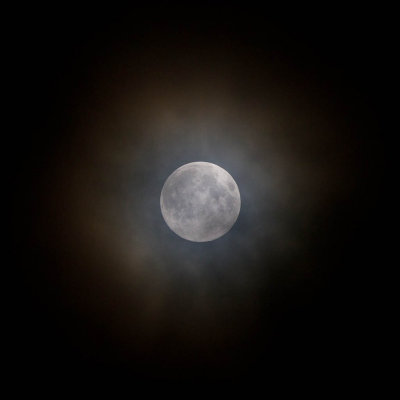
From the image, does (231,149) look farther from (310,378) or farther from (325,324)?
(310,378)

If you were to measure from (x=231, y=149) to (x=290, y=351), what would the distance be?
8.62 feet

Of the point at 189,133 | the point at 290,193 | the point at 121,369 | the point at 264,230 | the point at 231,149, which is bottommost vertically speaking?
the point at 121,369

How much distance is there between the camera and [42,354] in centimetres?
363

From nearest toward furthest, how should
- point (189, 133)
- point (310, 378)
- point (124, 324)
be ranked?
point (189, 133)
point (124, 324)
point (310, 378)

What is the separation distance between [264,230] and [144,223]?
1381 millimetres

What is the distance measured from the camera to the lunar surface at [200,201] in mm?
2979

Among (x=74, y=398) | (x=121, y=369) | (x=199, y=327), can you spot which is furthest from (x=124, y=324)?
(x=74, y=398)

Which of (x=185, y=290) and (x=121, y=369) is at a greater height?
(x=185, y=290)

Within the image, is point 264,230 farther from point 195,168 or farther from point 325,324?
point 325,324

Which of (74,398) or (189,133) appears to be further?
(74,398)

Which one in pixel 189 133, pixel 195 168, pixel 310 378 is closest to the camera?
pixel 195 168

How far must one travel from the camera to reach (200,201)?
2.98 m

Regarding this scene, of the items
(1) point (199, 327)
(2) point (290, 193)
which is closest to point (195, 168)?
(2) point (290, 193)

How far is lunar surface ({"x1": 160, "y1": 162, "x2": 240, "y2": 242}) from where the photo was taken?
2.98 m
